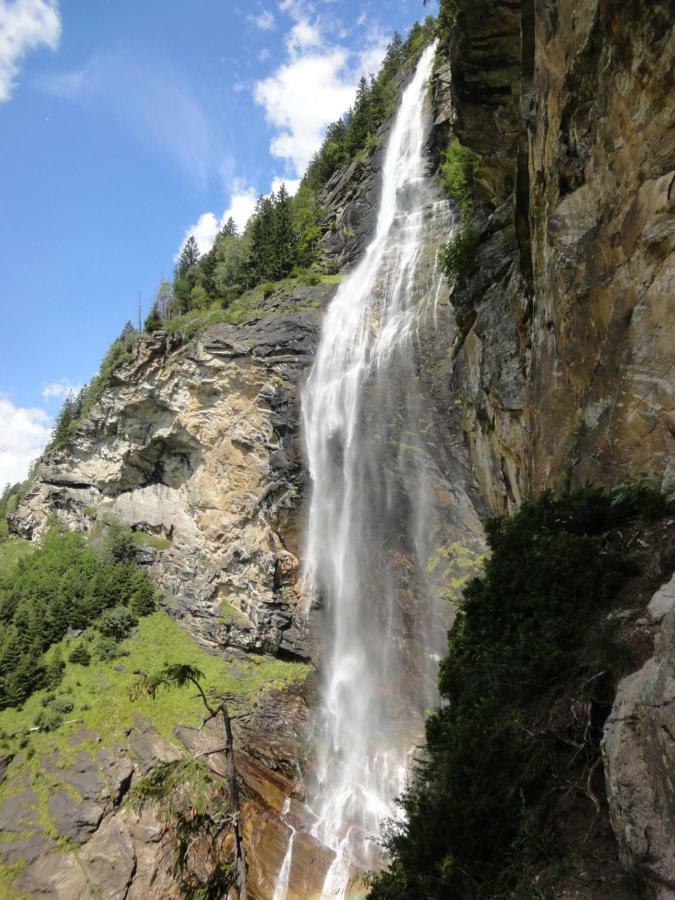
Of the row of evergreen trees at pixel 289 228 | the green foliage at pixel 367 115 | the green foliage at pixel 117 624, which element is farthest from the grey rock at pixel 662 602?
the green foliage at pixel 367 115

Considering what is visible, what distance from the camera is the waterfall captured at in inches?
694

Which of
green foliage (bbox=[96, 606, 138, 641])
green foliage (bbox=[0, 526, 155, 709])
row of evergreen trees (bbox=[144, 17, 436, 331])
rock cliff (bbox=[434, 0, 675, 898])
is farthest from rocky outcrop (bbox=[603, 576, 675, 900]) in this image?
row of evergreen trees (bbox=[144, 17, 436, 331])

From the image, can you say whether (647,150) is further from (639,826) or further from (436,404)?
(436,404)

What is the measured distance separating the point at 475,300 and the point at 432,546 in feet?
31.5

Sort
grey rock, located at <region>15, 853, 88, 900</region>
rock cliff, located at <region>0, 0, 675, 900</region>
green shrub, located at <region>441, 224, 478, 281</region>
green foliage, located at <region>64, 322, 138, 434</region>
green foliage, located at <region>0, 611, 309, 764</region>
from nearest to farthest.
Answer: rock cliff, located at <region>0, 0, 675, 900</region> → grey rock, located at <region>15, 853, 88, 900</region> → green shrub, located at <region>441, 224, 478, 281</region> → green foliage, located at <region>0, 611, 309, 764</region> → green foliage, located at <region>64, 322, 138, 434</region>

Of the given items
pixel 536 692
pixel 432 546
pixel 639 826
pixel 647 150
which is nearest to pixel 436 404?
pixel 432 546

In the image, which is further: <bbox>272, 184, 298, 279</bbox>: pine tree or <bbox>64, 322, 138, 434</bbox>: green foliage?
<bbox>272, 184, 298, 279</bbox>: pine tree

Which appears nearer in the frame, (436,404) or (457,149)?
(436,404)

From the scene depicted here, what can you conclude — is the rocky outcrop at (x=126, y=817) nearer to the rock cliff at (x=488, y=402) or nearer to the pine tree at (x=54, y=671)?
the rock cliff at (x=488, y=402)

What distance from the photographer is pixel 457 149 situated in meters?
31.1

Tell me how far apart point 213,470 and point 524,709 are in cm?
2579

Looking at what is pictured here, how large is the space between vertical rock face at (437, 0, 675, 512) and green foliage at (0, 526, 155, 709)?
66.2 feet

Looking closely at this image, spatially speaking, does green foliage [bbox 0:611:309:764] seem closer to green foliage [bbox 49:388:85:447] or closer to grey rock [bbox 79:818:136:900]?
grey rock [bbox 79:818:136:900]

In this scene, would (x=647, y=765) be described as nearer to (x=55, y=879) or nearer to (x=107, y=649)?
(x=55, y=879)
